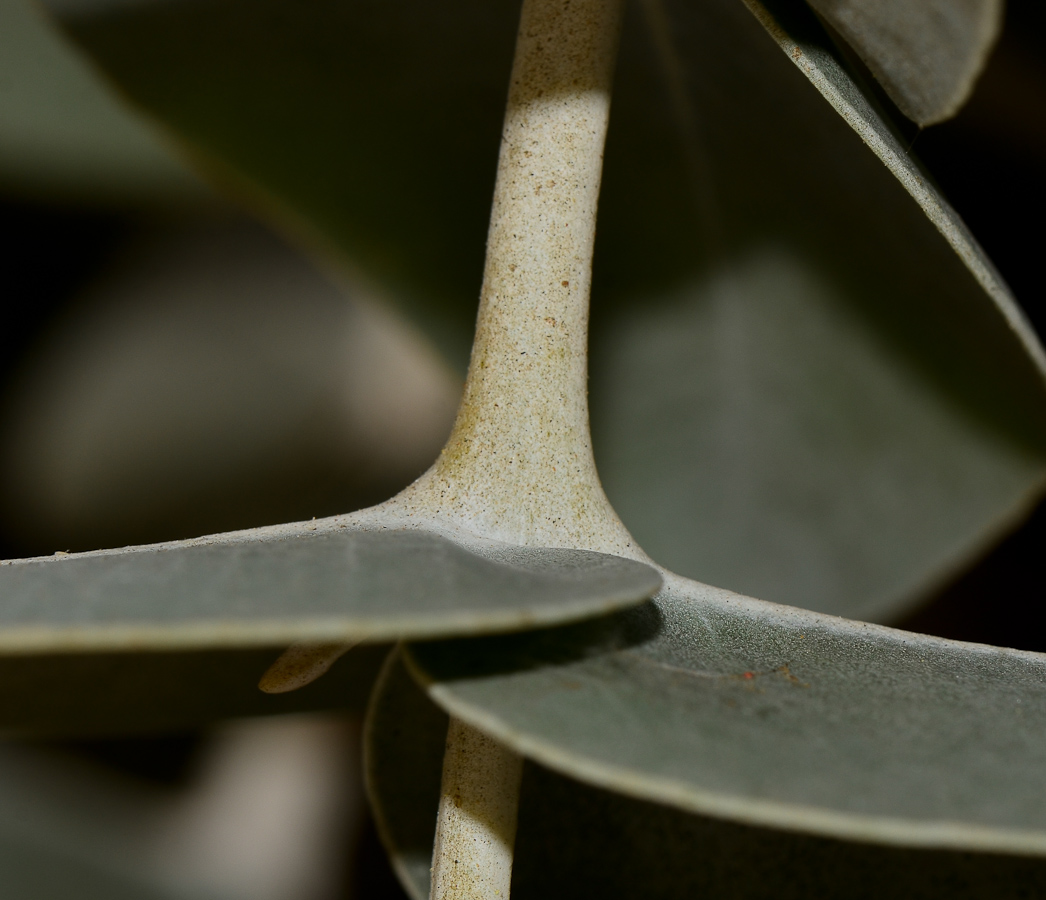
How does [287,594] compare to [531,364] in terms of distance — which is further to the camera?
[531,364]

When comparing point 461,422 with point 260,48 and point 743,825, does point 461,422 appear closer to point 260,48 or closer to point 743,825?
point 743,825

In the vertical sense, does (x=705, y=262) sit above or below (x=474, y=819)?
above

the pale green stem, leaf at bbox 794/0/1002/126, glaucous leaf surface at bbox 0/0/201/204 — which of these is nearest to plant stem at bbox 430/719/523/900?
the pale green stem

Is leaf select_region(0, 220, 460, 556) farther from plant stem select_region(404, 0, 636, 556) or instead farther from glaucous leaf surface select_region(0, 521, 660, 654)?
glaucous leaf surface select_region(0, 521, 660, 654)

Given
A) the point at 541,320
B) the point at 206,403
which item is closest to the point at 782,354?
the point at 541,320

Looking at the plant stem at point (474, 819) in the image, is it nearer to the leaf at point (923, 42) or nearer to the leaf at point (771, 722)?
the leaf at point (771, 722)

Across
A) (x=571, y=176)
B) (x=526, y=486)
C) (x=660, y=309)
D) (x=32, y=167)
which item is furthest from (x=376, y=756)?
(x=32, y=167)

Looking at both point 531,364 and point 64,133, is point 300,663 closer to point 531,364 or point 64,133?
point 531,364
